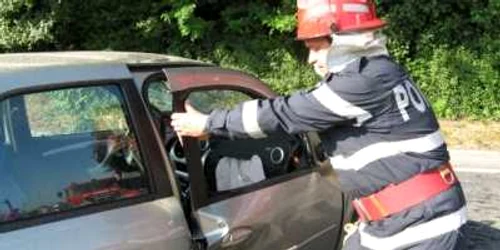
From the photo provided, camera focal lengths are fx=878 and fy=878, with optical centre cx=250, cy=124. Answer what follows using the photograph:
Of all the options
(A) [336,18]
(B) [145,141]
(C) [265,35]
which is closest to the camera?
(A) [336,18]

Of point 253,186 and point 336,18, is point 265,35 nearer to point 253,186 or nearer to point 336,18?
point 253,186

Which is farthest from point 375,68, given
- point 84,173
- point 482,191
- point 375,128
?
point 482,191

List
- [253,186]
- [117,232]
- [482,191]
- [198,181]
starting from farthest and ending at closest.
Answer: [482,191] < [253,186] < [198,181] < [117,232]

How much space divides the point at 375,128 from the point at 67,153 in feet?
3.77

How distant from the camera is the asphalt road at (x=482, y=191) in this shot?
408 cm

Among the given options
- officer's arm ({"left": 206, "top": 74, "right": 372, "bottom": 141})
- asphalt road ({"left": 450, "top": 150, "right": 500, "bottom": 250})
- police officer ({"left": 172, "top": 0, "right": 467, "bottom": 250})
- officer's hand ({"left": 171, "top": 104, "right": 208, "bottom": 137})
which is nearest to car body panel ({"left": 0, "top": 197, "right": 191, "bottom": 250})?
officer's hand ({"left": 171, "top": 104, "right": 208, "bottom": 137})

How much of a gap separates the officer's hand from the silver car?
23 centimetres

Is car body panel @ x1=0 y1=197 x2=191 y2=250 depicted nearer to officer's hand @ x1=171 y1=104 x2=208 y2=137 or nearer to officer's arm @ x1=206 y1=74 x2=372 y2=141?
officer's hand @ x1=171 y1=104 x2=208 y2=137

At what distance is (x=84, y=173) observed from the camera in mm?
3213

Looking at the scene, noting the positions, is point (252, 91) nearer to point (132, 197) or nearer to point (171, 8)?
point (132, 197)

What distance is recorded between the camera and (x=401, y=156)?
9.41 feet

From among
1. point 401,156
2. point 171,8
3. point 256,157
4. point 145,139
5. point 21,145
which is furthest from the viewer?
point 171,8

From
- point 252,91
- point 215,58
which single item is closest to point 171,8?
point 215,58

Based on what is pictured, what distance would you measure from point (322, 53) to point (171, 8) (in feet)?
39.5
